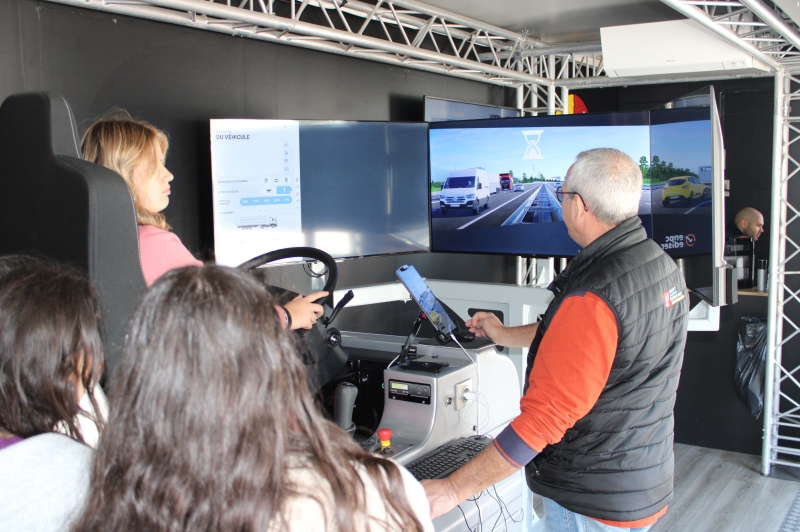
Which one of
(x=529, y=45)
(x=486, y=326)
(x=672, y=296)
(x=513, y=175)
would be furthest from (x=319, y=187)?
(x=529, y=45)

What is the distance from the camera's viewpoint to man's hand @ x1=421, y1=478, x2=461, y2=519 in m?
1.53

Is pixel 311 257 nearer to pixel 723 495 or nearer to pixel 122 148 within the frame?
pixel 122 148

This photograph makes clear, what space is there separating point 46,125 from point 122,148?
69cm

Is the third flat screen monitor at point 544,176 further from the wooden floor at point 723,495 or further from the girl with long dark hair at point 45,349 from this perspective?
the girl with long dark hair at point 45,349

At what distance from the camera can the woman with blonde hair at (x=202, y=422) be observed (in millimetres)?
693

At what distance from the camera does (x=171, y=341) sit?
0.70 m

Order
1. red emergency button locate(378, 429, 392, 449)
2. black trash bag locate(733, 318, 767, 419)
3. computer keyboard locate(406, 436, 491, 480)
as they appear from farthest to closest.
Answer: black trash bag locate(733, 318, 767, 419) → red emergency button locate(378, 429, 392, 449) → computer keyboard locate(406, 436, 491, 480)

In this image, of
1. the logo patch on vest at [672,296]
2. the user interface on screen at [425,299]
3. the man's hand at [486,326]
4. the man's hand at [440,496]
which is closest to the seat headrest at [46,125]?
the man's hand at [440,496]

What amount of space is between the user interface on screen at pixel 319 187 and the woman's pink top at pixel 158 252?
1.85 meters

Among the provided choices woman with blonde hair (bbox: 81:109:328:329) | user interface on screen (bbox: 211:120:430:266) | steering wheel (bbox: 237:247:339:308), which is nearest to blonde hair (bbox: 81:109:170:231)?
woman with blonde hair (bbox: 81:109:328:329)

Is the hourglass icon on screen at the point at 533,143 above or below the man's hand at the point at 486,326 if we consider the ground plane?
above

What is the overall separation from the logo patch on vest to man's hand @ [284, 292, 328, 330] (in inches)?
34.9

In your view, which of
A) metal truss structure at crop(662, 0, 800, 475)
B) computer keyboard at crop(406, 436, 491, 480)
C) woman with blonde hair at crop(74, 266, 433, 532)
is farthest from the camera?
metal truss structure at crop(662, 0, 800, 475)

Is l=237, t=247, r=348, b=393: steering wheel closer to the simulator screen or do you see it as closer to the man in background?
the simulator screen
